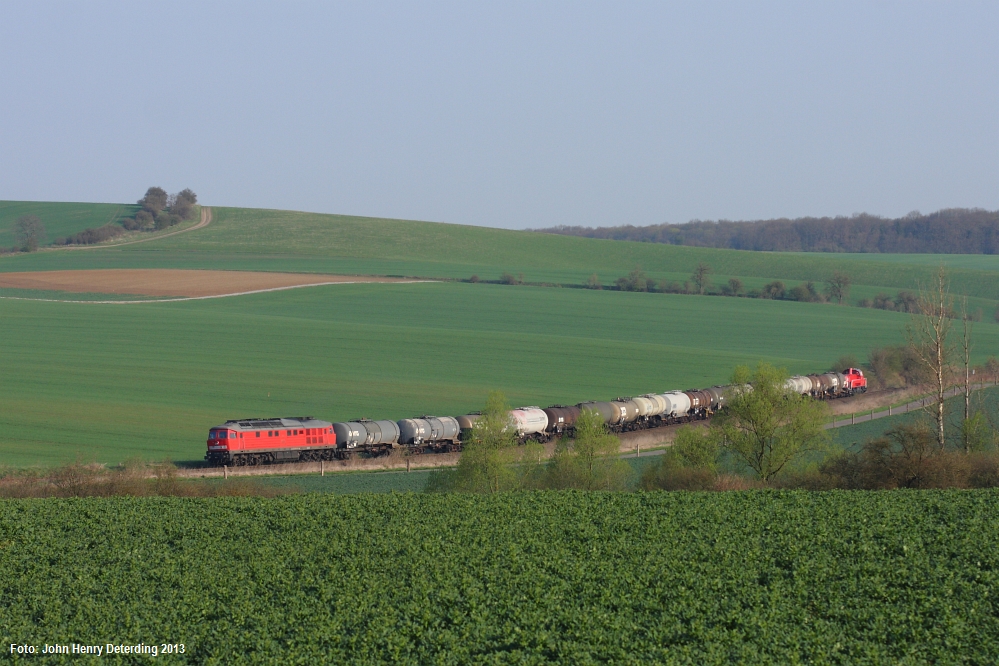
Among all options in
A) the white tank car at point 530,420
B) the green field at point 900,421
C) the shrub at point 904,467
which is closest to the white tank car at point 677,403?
the green field at point 900,421

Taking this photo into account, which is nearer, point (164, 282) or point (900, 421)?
point (900, 421)

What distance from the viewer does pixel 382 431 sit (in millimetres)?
47906

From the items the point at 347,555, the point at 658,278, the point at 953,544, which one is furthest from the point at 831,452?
the point at 658,278

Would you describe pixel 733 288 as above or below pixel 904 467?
above

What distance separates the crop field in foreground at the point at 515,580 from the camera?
13.5m

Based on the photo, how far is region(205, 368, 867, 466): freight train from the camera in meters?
44.4

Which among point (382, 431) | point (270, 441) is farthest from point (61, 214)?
point (382, 431)

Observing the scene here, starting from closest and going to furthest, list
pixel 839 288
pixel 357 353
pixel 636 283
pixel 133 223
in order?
pixel 357 353
pixel 839 288
pixel 636 283
pixel 133 223

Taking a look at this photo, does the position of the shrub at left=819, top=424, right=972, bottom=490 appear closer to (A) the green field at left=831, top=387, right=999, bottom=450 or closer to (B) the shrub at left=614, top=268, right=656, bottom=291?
(A) the green field at left=831, top=387, right=999, bottom=450

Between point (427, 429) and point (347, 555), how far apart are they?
30.5 m

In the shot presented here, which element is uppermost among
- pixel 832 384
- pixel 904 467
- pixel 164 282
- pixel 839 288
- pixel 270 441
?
pixel 164 282

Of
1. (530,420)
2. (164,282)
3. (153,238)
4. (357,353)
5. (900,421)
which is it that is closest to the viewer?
(530,420)

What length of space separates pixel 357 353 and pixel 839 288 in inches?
2793

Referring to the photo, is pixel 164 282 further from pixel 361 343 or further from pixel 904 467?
pixel 904 467
